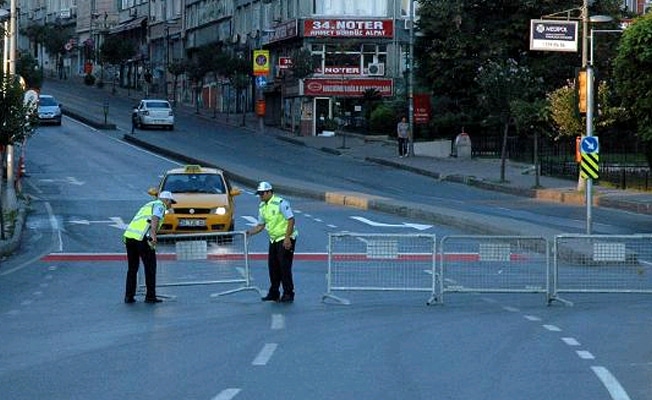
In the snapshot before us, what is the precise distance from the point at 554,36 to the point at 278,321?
19.9m

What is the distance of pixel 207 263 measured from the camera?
22.3 m

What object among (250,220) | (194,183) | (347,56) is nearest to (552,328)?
(194,183)

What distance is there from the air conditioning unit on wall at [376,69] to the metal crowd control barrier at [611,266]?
61.3m

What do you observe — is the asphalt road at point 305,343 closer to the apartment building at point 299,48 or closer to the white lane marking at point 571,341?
the white lane marking at point 571,341

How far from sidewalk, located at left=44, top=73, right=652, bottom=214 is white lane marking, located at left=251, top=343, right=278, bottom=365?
2724 cm

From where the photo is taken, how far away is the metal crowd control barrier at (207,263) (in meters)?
22.0

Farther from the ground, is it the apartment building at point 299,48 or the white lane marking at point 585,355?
the apartment building at point 299,48

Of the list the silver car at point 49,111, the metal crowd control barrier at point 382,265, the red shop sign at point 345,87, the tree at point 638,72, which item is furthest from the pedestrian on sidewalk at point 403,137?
the metal crowd control barrier at point 382,265

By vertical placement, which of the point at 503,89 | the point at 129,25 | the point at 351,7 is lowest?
the point at 503,89

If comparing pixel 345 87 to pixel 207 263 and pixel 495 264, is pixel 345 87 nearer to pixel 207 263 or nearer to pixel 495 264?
pixel 207 263

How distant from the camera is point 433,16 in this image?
70.6 metres

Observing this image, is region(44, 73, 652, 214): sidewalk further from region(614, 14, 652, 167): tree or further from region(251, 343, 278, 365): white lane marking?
region(251, 343, 278, 365): white lane marking

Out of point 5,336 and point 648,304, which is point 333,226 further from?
point 5,336

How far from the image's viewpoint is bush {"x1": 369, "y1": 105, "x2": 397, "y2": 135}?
7644 cm
